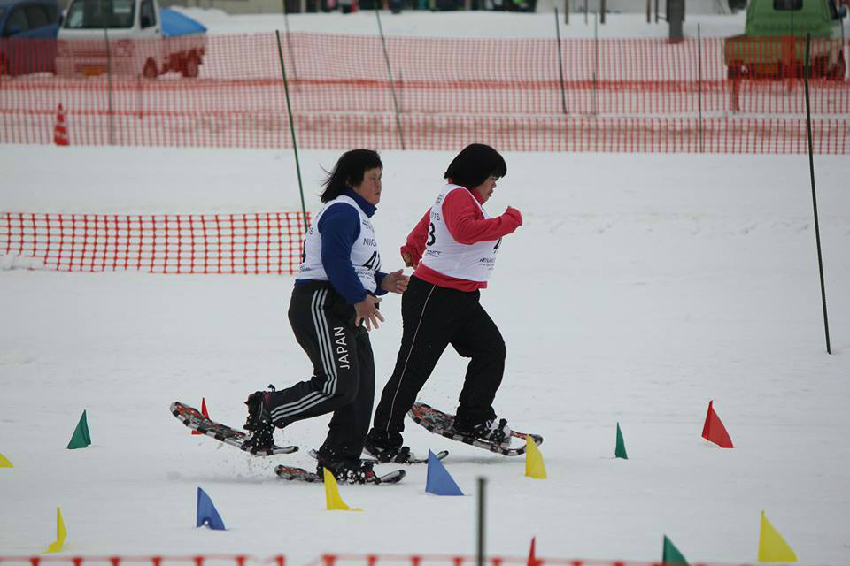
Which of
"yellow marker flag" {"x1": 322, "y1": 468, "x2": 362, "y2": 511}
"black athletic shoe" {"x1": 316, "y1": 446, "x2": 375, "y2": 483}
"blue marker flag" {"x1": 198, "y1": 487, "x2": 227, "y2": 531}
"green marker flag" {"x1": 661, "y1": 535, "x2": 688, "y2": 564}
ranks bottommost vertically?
"black athletic shoe" {"x1": 316, "y1": 446, "x2": 375, "y2": 483}

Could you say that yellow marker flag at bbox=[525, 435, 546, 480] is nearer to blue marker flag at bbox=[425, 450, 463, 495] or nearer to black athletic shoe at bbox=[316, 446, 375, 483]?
blue marker flag at bbox=[425, 450, 463, 495]

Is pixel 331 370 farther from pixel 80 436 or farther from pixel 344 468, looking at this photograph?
pixel 80 436

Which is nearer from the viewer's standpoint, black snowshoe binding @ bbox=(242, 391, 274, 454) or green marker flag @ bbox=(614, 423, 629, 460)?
black snowshoe binding @ bbox=(242, 391, 274, 454)

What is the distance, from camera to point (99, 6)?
27172 millimetres

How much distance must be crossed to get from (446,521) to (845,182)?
1158 centimetres

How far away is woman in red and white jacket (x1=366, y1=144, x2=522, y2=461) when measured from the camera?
5863 mm

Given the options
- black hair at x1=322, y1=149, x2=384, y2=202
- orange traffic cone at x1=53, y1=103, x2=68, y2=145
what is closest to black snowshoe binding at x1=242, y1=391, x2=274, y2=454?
black hair at x1=322, y1=149, x2=384, y2=202

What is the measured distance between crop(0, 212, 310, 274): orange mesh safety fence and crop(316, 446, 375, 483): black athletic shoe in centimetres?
570

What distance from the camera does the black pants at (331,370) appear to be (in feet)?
17.6

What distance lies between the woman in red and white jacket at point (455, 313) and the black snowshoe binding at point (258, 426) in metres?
0.63

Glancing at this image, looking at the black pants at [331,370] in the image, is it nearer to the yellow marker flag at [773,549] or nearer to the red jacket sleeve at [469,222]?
the red jacket sleeve at [469,222]

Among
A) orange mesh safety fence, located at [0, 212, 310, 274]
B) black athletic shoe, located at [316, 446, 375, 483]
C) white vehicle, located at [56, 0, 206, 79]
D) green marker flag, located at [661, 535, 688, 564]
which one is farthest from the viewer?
white vehicle, located at [56, 0, 206, 79]

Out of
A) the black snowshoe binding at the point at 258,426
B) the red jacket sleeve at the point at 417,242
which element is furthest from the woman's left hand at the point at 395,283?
the black snowshoe binding at the point at 258,426

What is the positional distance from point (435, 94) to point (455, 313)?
64.7 ft
